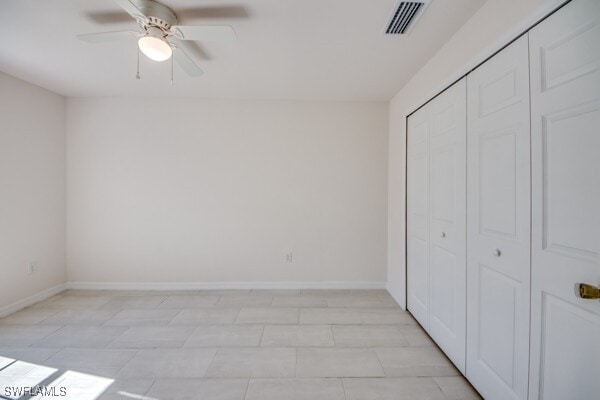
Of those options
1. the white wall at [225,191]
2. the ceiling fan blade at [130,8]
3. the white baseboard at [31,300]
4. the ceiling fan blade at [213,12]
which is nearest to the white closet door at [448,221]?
the white wall at [225,191]

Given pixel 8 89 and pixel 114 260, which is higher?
pixel 8 89

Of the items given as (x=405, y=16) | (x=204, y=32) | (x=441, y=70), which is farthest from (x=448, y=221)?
(x=204, y=32)

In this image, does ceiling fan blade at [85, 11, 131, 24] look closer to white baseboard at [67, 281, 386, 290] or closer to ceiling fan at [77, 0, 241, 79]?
ceiling fan at [77, 0, 241, 79]

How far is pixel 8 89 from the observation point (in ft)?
9.66

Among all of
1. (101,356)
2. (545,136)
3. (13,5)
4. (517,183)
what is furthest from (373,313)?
(13,5)

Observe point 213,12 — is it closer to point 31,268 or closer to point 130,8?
point 130,8

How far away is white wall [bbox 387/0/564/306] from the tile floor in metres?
0.73

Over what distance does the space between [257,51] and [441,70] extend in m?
1.61

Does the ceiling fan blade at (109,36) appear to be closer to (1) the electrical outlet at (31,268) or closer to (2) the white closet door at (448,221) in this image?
(2) the white closet door at (448,221)

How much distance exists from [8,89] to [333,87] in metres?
3.55

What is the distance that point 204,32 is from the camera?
6.16ft

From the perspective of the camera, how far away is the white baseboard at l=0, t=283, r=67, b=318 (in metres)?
2.94

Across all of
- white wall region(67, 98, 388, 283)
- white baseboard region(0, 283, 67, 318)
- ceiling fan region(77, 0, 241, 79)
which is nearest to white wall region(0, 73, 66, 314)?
white baseboard region(0, 283, 67, 318)

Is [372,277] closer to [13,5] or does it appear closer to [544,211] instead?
[544,211]
